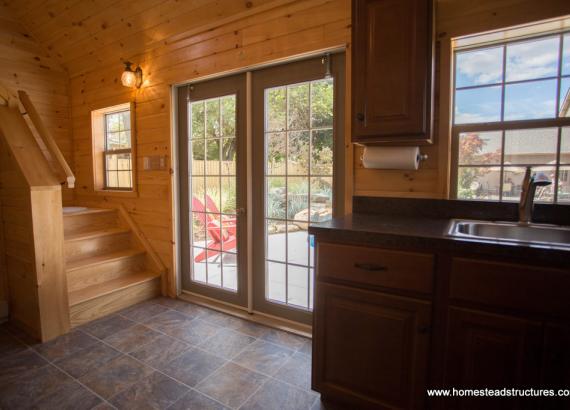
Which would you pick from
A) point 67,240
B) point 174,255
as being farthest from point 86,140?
point 174,255

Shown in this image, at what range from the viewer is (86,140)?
12.8ft

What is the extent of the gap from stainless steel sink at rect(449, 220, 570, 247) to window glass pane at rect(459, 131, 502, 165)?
15.2 inches

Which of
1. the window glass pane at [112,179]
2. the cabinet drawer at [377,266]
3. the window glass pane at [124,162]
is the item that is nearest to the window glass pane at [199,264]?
the window glass pane at [124,162]

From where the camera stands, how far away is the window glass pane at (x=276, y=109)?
94.7 inches

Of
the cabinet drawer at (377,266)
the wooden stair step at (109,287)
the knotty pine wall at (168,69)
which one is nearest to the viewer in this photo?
the cabinet drawer at (377,266)

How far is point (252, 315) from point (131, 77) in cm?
251

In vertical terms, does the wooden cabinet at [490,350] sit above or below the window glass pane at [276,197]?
below

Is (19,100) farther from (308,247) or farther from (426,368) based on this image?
(426,368)

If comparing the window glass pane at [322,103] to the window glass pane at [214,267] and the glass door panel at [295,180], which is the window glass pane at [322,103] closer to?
the glass door panel at [295,180]

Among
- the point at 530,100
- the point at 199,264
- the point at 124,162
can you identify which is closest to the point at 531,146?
the point at 530,100

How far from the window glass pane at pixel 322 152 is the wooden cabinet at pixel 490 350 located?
1.25 m

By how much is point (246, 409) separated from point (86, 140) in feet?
12.0

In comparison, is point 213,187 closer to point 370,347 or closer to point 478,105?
point 370,347

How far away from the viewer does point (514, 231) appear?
1.56m
